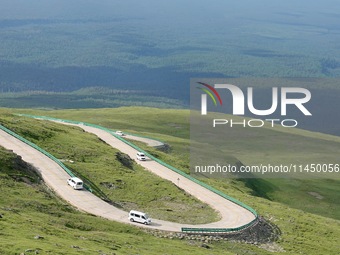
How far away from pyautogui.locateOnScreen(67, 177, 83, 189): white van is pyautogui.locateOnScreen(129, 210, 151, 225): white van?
8.96 meters

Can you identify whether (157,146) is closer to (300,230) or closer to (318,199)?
(318,199)

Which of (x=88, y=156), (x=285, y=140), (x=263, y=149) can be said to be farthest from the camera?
(x=285, y=140)

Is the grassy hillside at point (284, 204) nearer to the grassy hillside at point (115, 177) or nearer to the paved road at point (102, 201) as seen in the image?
the grassy hillside at point (115, 177)

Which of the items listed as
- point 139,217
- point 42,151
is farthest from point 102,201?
point 42,151

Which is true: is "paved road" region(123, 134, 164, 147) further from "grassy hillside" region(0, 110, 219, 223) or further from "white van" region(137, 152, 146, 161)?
"white van" region(137, 152, 146, 161)

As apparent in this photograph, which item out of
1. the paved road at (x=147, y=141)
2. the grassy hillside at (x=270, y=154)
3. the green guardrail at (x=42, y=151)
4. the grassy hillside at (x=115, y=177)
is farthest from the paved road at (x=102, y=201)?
the paved road at (x=147, y=141)

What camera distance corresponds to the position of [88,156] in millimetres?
98750

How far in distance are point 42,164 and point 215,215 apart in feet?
62.9

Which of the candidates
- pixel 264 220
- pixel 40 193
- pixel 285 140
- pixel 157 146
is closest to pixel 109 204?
pixel 40 193

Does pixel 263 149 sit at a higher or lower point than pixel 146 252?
lower

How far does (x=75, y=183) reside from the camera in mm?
79000

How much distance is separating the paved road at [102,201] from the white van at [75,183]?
1.71 ft

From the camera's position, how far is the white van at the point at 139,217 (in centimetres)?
7156

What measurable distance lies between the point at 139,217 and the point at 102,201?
264 inches
